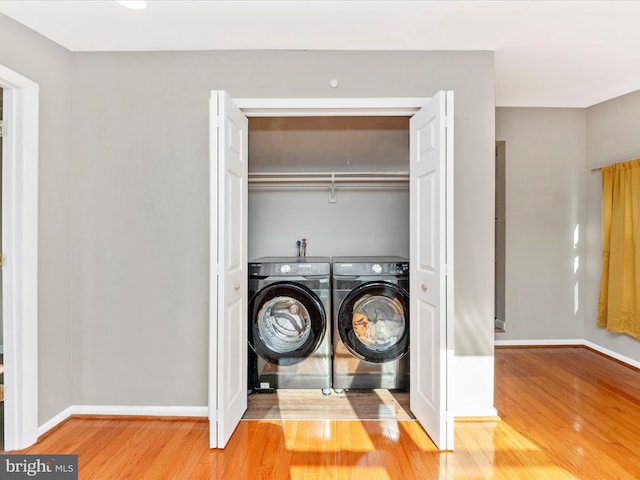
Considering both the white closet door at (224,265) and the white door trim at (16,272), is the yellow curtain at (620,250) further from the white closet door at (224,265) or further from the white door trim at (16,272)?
the white door trim at (16,272)

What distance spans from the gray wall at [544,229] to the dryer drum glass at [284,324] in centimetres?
228

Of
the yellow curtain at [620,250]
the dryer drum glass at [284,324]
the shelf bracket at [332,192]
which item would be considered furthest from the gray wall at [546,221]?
the dryer drum glass at [284,324]

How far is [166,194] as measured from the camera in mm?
2666

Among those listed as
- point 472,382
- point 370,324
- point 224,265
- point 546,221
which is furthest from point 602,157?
point 224,265

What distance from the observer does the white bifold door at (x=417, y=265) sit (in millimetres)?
2184

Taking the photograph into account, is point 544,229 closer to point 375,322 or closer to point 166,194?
point 375,322

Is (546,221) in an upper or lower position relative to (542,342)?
upper

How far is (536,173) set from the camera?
13.5ft

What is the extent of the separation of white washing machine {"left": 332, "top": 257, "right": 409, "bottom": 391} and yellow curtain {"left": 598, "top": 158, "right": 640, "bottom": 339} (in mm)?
2104

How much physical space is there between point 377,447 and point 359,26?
2375mm

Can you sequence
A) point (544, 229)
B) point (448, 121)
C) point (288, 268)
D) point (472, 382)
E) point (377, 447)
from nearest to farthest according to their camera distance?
point (448, 121) < point (377, 447) < point (472, 382) < point (288, 268) < point (544, 229)

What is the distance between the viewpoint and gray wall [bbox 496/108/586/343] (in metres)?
4.12

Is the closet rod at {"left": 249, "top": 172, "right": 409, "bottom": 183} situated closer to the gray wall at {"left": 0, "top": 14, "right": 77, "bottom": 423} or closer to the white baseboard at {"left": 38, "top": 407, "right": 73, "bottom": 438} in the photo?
the gray wall at {"left": 0, "top": 14, "right": 77, "bottom": 423}

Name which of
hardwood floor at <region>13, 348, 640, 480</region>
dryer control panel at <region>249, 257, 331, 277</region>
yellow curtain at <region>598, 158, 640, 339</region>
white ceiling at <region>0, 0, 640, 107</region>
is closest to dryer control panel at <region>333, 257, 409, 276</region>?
dryer control panel at <region>249, 257, 331, 277</region>
